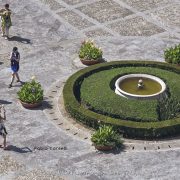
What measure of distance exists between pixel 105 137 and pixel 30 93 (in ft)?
17.0

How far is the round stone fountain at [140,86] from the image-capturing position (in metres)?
27.7

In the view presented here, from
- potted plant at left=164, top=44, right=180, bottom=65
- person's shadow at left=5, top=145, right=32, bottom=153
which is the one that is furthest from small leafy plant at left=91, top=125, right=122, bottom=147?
potted plant at left=164, top=44, right=180, bottom=65

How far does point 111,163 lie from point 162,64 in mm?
8787

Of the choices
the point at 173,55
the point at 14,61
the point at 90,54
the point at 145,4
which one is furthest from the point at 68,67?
the point at 145,4

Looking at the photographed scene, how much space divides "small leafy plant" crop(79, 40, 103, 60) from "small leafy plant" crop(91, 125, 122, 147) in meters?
8.15

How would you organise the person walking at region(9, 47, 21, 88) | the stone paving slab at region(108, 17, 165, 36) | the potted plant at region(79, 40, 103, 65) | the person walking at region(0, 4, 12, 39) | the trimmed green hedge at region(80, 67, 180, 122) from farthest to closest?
the stone paving slab at region(108, 17, 165, 36)
the person walking at region(0, 4, 12, 39)
the potted plant at region(79, 40, 103, 65)
the person walking at region(9, 47, 21, 88)
the trimmed green hedge at region(80, 67, 180, 122)

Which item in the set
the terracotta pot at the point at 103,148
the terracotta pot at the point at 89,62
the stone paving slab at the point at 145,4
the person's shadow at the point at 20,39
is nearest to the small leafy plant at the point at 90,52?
the terracotta pot at the point at 89,62

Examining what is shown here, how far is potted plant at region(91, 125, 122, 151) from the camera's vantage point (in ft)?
81.7

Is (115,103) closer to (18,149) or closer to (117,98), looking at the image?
(117,98)

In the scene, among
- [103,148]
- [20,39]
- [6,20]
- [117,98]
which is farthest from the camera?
[20,39]

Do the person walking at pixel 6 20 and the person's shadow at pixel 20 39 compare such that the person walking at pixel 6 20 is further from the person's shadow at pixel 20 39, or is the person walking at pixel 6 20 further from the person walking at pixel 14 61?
the person walking at pixel 14 61

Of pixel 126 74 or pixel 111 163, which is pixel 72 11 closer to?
pixel 126 74

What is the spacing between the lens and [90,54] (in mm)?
32625

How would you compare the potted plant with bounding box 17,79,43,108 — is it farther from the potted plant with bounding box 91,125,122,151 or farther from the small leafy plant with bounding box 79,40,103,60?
the small leafy plant with bounding box 79,40,103,60
